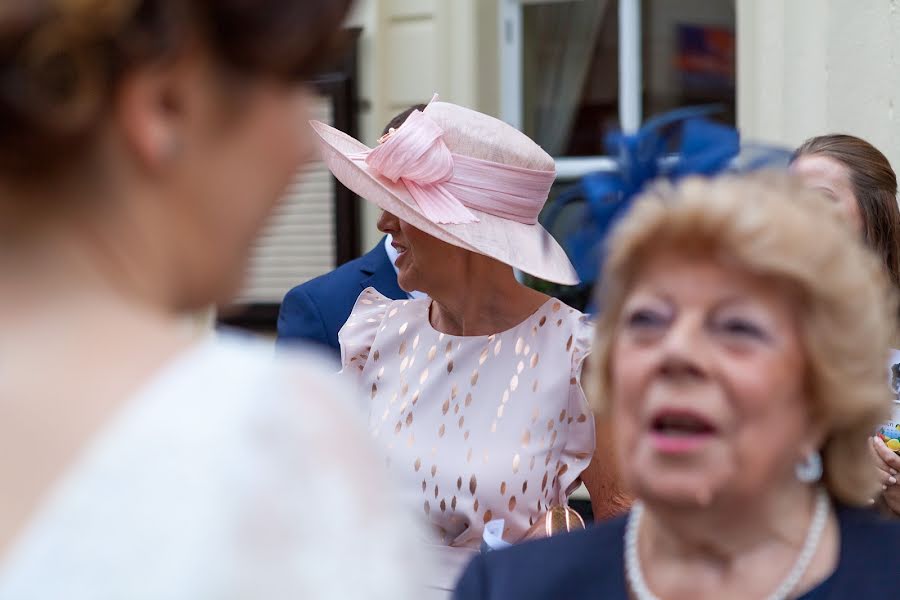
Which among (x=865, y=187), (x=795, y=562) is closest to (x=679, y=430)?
(x=795, y=562)

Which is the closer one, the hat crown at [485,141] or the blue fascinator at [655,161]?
the blue fascinator at [655,161]

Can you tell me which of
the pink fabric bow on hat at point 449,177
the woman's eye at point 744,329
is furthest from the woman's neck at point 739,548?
the pink fabric bow on hat at point 449,177

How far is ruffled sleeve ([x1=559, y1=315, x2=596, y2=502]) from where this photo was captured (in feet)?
8.94

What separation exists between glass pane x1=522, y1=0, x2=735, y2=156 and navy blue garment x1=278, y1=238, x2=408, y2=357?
7.98ft

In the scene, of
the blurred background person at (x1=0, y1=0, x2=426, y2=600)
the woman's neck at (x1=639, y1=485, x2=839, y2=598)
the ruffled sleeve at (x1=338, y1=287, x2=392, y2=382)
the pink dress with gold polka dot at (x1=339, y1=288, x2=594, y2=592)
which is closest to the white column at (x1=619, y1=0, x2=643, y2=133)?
the ruffled sleeve at (x1=338, y1=287, x2=392, y2=382)

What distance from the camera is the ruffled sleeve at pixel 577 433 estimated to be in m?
2.72

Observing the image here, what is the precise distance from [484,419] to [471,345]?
0.70 ft

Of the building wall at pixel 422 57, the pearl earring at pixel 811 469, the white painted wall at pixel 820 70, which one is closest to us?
the pearl earring at pixel 811 469

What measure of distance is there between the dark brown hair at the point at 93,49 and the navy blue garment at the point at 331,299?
274cm

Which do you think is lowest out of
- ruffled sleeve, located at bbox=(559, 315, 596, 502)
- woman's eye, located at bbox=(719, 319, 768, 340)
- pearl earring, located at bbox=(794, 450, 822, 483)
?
ruffled sleeve, located at bbox=(559, 315, 596, 502)

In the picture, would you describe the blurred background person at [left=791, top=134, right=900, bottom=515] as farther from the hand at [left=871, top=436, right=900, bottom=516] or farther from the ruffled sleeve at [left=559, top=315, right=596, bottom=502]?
the ruffled sleeve at [left=559, top=315, right=596, bottom=502]

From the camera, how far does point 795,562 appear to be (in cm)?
160

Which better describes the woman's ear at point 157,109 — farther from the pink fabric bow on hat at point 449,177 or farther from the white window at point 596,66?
the white window at point 596,66

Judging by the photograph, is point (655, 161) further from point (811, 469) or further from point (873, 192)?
point (873, 192)
